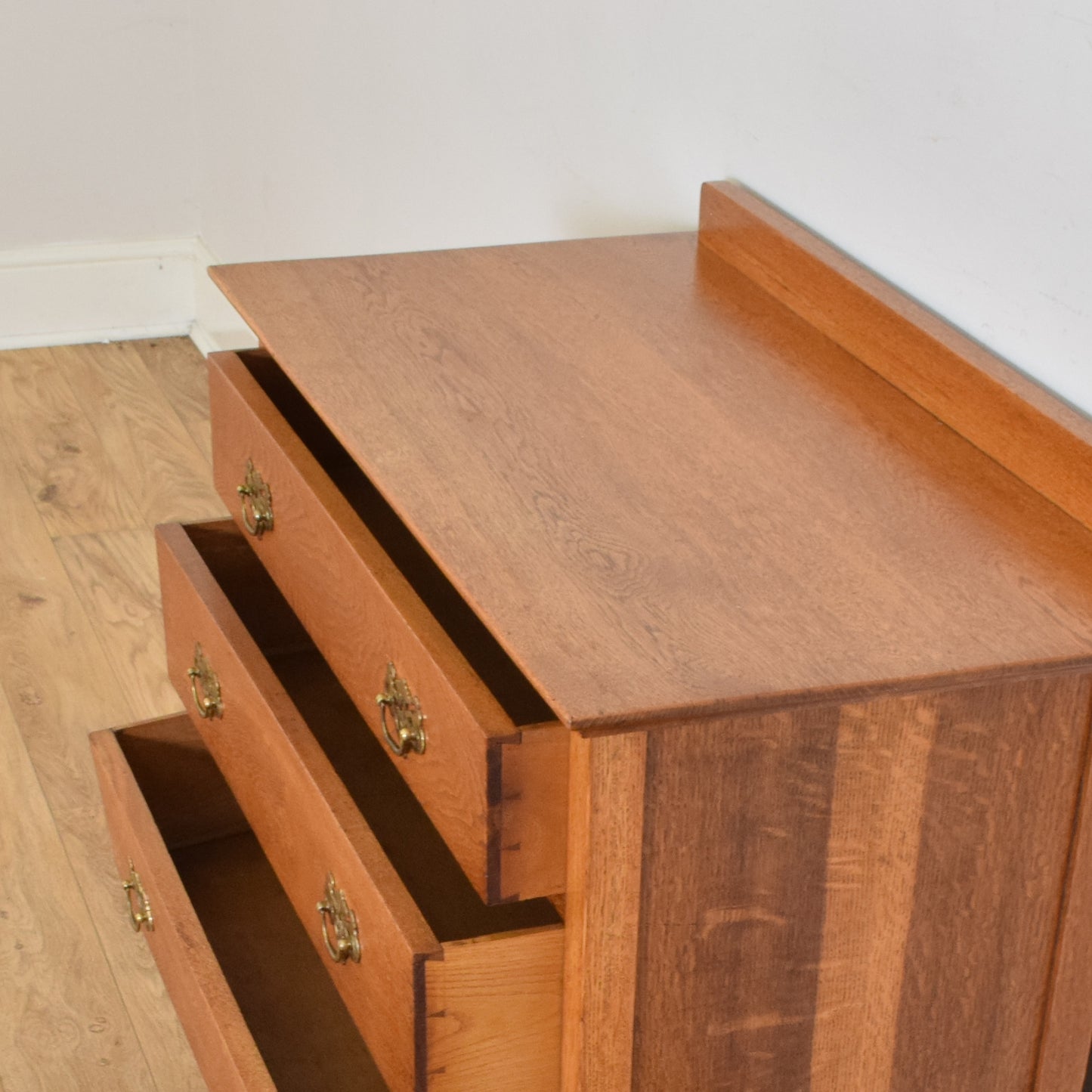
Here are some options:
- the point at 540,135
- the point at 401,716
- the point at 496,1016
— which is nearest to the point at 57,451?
the point at 540,135

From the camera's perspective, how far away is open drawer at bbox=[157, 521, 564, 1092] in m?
0.87

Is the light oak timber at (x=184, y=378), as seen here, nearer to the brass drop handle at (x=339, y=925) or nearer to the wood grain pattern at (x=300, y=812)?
the wood grain pattern at (x=300, y=812)

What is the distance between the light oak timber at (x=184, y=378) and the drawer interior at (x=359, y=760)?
45.6 inches

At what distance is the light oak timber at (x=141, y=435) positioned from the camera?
2.46 meters

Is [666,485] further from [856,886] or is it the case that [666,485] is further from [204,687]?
[204,687]

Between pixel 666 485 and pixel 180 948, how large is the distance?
55 cm

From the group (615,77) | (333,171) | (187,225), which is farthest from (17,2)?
(615,77)

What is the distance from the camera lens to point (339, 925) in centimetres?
100

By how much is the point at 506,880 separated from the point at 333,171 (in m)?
1.70

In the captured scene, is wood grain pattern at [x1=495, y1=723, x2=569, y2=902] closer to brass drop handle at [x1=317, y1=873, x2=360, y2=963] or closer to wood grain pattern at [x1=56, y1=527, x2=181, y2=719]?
brass drop handle at [x1=317, y1=873, x2=360, y2=963]

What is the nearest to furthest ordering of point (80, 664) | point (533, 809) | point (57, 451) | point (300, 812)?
point (533, 809) < point (300, 812) < point (80, 664) < point (57, 451)

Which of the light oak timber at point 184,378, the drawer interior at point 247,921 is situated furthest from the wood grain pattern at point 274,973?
the light oak timber at point 184,378

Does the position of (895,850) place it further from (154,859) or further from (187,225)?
(187,225)

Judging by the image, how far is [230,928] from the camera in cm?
137
